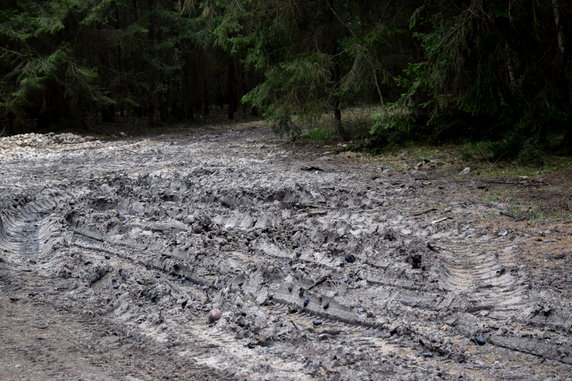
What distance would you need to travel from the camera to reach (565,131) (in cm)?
1052

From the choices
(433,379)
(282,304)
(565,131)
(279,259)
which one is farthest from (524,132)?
(433,379)

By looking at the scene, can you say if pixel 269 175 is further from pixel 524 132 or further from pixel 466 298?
pixel 466 298

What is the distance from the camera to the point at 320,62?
14.8 metres

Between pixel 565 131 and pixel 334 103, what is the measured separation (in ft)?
21.6

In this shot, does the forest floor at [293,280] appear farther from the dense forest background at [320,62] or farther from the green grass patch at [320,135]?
the green grass patch at [320,135]

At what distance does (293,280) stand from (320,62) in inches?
421

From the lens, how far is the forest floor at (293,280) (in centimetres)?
361

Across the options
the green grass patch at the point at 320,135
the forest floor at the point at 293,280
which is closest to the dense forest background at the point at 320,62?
the green grass patch at the point at 320,135

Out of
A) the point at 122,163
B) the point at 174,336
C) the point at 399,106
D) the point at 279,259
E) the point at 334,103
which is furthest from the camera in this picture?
the point at 334,103

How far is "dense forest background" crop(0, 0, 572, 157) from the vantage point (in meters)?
10.4

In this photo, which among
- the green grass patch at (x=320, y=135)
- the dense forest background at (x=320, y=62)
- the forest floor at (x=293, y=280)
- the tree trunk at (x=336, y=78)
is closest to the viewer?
the forest floor at (x=293, y=280)

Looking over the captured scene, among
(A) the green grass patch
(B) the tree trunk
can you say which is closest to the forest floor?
(B) the tree trunk

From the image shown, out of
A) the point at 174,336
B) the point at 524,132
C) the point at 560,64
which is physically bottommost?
the point at 174,336

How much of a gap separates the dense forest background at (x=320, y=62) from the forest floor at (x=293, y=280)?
1.93 metres
